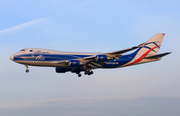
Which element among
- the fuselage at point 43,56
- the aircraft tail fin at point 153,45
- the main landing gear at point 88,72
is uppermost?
the aircraft tail fin at point 153,45

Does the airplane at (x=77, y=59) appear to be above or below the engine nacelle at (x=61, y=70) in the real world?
above

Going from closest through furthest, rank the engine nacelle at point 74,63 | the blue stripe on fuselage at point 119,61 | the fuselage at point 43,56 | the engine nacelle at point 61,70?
the engine nacelle at point 74,63 < the fuselage at point 43,56 < the blue stripe on fuselage at point 119,61 < the engine nacelle at point 61,70

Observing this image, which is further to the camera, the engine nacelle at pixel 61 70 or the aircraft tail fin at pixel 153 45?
the aircraft tail fin at pixel 153 45

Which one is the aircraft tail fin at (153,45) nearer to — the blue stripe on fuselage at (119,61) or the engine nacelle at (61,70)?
the blue stripe on fuselage at (119,61)

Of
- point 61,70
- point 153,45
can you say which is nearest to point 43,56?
point 61,70

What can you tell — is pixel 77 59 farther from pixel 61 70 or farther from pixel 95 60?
pixel 61 70

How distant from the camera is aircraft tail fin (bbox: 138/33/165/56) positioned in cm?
5803

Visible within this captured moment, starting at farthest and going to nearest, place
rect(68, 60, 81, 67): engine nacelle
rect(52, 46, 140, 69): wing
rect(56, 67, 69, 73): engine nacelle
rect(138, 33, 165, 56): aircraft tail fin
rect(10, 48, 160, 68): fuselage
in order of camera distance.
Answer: rect(138, 33, 165, 56): aircraft tail fin, rect(56, 67, 69, 73): engine nacelle, rect(10, 48, 160, 68): fuselage, rect(68, 60, 81, 67): engine nacelle, rect(52, 46, 140, 69): wing

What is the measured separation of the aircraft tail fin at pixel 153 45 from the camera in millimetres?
58031

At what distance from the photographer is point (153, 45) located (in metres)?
58.5

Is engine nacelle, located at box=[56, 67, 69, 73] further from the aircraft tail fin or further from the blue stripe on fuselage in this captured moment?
the aircraft tail fin

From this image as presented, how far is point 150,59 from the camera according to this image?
182 ft

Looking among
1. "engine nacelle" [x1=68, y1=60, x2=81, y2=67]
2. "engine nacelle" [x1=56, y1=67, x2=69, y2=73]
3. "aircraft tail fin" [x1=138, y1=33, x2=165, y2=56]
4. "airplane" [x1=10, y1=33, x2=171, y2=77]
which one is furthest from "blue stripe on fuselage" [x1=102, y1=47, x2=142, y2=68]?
"engine nacelle" [x1=56, y1=67, x2=69, y2=73]

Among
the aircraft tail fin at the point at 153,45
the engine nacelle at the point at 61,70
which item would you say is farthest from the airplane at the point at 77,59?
the aircraft tail fin at the point at 153,45
